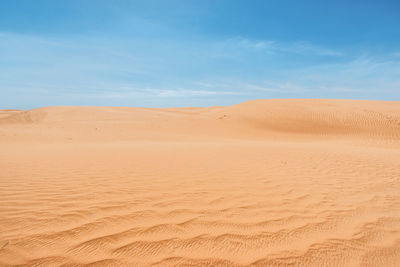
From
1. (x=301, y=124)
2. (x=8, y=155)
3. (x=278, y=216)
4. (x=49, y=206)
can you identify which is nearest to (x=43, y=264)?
(x=49, y=206)

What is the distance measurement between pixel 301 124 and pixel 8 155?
61.1 ft

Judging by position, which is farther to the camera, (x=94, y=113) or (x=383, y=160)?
(x=94, y=113)

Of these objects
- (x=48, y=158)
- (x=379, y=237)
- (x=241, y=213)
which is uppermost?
(x=48, y=158)

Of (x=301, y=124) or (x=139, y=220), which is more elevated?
(x=301, y=124)

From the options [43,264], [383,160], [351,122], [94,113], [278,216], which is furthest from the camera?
[94,113]

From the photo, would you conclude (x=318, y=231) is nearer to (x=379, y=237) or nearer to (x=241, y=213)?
(x=379, y=237)

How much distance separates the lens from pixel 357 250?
251cm

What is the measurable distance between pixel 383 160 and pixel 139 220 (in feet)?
27.9

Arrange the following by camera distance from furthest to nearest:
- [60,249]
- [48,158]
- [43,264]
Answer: [48,158] < [60,249] < [43,264]

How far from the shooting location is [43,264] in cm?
212

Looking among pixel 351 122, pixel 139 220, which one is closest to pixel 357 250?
pixel 139 220

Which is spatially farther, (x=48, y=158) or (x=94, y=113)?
(x=94, y=113)

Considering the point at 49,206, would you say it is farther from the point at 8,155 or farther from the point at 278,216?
the point at 8,155

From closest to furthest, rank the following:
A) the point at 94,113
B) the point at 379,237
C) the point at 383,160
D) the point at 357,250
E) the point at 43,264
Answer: the point at 43,264 → the point at 357,250 → the point at 379,237 → the point at 383,160 → the point at 94,113
